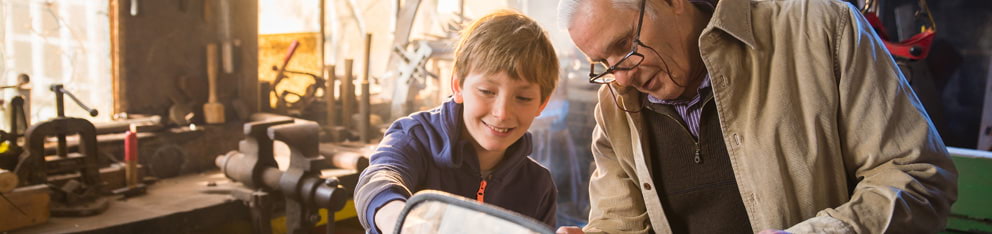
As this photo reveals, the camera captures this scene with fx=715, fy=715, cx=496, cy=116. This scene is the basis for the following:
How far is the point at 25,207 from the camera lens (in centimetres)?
255

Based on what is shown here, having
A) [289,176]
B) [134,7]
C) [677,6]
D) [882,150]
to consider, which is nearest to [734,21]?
[677,6]

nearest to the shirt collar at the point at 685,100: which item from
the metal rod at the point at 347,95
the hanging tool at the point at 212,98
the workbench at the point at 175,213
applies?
the workbench at the point at 175,213

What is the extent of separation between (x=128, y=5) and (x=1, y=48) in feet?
1.85

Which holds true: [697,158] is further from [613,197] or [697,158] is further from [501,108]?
[501,108]

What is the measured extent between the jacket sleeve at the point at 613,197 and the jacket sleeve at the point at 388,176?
48 centimetres

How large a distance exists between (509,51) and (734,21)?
517mm

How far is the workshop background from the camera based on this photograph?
9.45 ft

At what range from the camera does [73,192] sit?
279 cm

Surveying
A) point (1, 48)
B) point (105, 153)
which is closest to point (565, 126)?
point (105, 153)

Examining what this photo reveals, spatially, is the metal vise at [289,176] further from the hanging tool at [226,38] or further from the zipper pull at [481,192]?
the zipper pull at [481,192]

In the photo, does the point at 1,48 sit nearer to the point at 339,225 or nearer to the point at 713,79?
the point at 339,225

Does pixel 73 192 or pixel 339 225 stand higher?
pixel 73 192

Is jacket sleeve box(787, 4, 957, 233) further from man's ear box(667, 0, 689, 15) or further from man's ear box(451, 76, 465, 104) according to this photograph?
man's ear box(451, 76, 465, 104)

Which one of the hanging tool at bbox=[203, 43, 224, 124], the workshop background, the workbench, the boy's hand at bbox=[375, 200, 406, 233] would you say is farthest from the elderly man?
the hanging tool at bbox=[203, 43, 224, 124]
